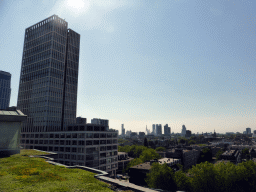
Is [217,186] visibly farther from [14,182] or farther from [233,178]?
[14,182]

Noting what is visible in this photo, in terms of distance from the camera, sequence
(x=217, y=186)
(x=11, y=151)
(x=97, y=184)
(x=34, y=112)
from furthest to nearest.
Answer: (x=34, y=112), (x=217, y=186), (x=11, y=151), (x=97, y=184)

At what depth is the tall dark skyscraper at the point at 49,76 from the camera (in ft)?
384

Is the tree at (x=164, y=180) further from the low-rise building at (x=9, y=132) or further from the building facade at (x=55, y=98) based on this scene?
the low-rise building at (x=9, y=132)

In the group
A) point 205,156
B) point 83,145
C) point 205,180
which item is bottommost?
point 205,156

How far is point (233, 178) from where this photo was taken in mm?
54406

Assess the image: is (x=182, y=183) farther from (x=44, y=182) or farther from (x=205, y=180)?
(x=44, y=182)

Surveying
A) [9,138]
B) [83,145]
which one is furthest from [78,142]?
[9,138]

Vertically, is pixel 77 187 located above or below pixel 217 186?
above

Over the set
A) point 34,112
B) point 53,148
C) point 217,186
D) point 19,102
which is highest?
point 19,102

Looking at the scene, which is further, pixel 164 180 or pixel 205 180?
pixel 164 180

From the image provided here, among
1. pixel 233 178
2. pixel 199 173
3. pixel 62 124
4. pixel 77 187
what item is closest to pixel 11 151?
pixel 77 187

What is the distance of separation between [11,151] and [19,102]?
10267cm

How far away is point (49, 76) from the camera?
117188 millimetres

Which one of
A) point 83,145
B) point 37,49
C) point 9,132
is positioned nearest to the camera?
point 9,132
